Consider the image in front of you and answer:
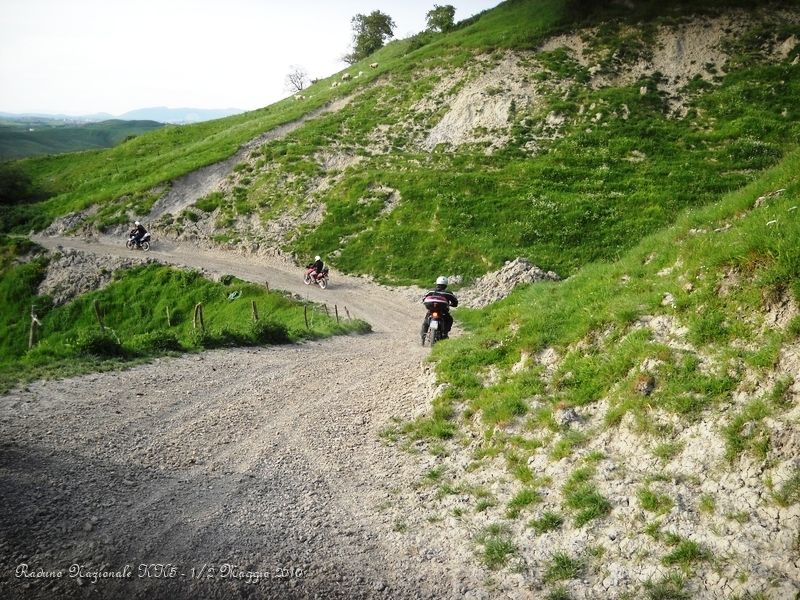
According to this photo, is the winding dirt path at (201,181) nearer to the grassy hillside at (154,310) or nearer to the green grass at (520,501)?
the grassy hillside at (154,310)

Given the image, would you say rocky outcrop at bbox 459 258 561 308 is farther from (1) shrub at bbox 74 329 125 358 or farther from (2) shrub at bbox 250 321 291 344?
(1) shrub at bbox 74 329 125 358

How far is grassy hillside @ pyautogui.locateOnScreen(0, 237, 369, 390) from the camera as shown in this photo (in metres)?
23.4

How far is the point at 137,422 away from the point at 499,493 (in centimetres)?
898

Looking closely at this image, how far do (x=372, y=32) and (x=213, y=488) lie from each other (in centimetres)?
12186

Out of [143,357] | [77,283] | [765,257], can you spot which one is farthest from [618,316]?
[77,283]

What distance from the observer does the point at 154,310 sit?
38.7 m

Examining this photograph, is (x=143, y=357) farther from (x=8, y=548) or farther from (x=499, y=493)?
(x=499, y=493)

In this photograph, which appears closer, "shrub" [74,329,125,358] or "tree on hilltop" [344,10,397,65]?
"shrub" [74,329,125,358]

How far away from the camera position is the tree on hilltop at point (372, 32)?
113562 mm

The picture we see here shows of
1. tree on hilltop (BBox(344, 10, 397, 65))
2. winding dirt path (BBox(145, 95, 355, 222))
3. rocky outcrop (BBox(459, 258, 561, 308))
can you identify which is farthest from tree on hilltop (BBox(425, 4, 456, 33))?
rocky outcrop (BBox(459, 258, 561, 308))

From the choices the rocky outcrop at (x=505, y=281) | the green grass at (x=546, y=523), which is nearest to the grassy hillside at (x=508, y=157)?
the rocky outcrop at (x=505, y=281)

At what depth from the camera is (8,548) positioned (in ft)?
23.9

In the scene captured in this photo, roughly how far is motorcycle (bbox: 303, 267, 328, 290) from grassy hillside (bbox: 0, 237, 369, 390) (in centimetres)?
408

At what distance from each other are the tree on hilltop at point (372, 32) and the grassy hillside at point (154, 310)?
86.5m
